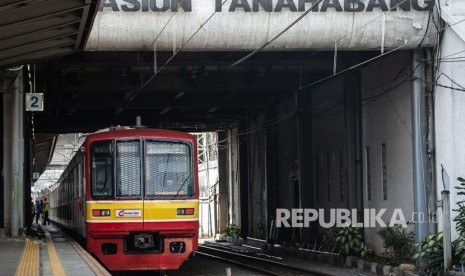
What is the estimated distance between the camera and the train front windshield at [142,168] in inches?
632

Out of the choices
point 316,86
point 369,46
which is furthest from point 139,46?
point 316,86

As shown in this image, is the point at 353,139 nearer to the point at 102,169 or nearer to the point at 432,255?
the point at 432,255

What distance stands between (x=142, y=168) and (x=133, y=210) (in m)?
0.91

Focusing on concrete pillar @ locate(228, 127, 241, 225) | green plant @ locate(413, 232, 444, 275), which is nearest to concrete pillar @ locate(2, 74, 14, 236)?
green plant @ locate(413, 232, 444, 275)

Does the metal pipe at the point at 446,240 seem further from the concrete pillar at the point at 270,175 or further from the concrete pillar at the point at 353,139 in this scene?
the concrete pillar at the point at 270,175

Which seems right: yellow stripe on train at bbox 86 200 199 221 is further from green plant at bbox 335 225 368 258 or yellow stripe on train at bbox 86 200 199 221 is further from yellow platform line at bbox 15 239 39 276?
green plant at bbox 335 225 368 258

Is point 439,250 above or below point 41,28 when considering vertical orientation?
below

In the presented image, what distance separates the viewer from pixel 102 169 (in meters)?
16.3

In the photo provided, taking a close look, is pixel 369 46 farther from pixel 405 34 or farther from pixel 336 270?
pixel 336 270

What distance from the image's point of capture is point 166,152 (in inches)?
645

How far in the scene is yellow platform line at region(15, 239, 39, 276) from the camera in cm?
1222

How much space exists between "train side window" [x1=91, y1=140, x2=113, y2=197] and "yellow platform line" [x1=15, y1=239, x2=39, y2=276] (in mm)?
1792

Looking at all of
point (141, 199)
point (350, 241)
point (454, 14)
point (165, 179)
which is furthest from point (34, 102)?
point (454, 14)

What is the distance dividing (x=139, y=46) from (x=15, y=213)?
679 cm
